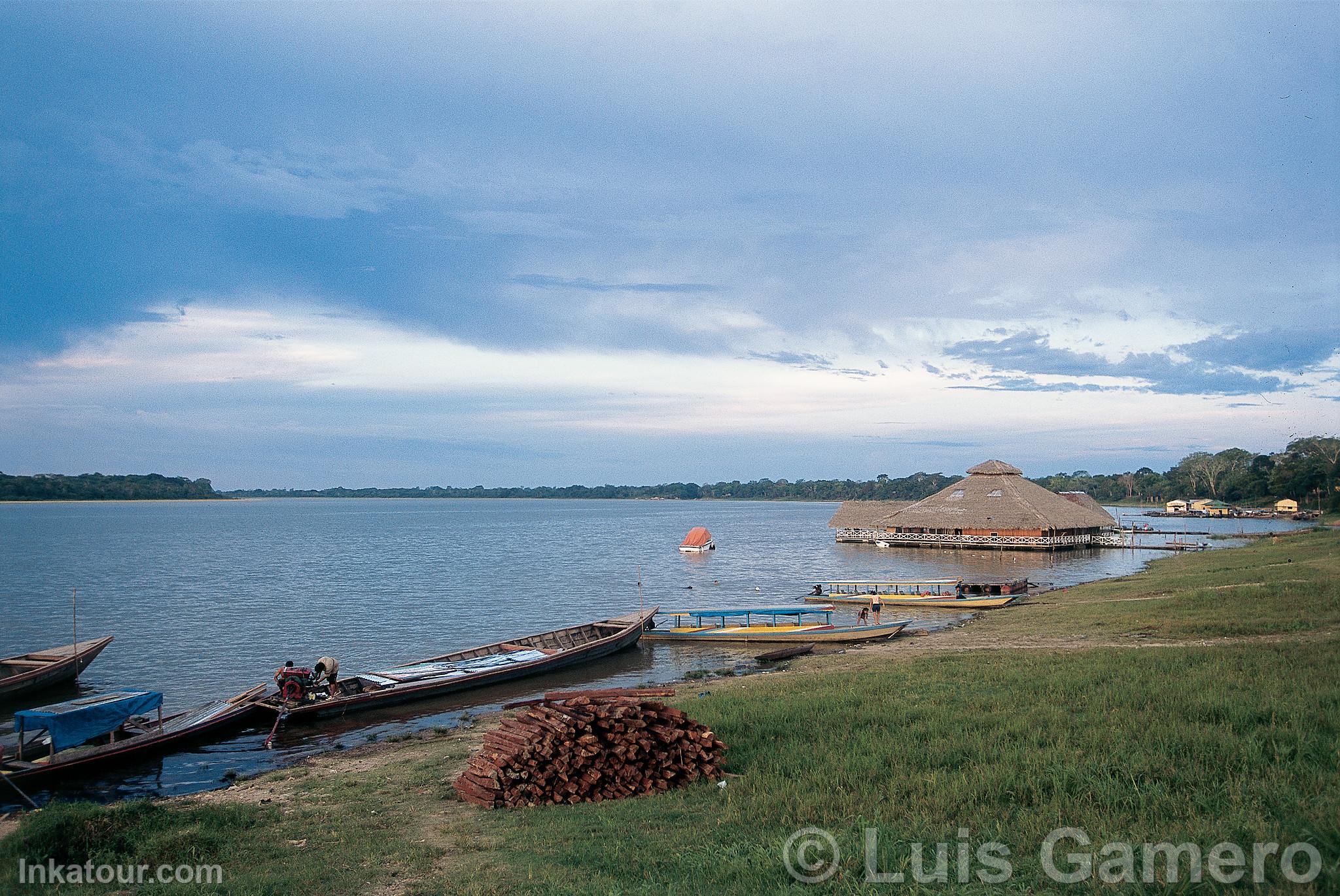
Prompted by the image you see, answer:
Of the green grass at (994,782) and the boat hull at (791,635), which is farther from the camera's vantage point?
the boat hull at (791,635)

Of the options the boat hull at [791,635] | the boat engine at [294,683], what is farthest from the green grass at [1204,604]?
the boat engine at [294,683]

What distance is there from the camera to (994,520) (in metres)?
71.6

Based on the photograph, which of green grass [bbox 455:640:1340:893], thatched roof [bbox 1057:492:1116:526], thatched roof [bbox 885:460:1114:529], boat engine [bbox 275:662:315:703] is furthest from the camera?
thatched roof [bbox 1057:492:1116:526]

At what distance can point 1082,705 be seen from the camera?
11781 millimetres

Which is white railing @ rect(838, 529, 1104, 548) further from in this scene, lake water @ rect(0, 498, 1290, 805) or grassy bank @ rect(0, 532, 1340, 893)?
grassy bank @ rect(0, 532, 1340, 893)

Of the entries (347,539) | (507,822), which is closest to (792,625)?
(507,822)

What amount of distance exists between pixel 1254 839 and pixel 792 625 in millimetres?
25471

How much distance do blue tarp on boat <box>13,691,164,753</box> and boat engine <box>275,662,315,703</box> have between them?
3043 millimetres

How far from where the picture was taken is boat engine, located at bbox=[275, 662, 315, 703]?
64.4 feet

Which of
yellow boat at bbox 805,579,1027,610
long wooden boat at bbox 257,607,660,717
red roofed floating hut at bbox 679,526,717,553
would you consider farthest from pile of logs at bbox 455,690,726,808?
red roofed floating hut at bbox 679,526,717,553

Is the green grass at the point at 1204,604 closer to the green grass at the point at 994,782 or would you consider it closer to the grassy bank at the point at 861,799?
the grassy bank at the point at 861,799

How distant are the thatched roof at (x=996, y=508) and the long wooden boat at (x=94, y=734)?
66.1 metres

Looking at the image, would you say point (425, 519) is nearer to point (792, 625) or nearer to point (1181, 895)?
point (792, 625)

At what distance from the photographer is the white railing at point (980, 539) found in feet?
229
